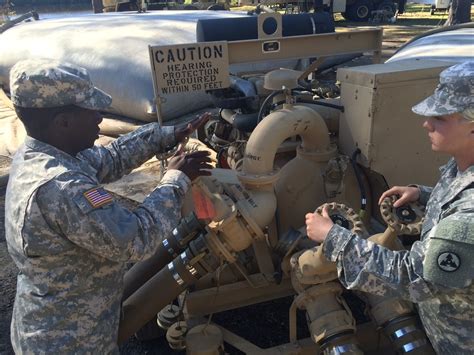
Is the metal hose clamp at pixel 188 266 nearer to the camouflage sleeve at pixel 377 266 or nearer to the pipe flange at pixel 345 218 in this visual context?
the pipe flange at pixel 345 218

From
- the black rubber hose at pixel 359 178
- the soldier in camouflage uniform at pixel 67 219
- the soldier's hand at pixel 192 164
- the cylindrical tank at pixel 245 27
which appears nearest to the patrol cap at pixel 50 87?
the soldier in camouflage uniform at pixel 67 219

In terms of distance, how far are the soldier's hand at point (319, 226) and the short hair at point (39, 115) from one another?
1.01 metres

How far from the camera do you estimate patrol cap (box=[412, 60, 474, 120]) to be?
1.48 m

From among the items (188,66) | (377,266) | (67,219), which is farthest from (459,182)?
(188,66)

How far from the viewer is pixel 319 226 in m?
1.80

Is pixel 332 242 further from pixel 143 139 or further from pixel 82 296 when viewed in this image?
pixel 143 139

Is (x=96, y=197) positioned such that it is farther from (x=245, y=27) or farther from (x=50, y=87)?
(x=245, y=27)

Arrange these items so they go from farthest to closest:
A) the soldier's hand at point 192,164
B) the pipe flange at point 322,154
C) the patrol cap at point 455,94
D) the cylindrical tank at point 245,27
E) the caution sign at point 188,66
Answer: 1. the cylindrical tank at point 245,27
2. the caution sign at point 188,66
3. the pipe flange at point 322,154
4. the soldier's hand at point 192,164
5. the patrol cap at point 455,94

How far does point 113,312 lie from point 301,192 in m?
1.28

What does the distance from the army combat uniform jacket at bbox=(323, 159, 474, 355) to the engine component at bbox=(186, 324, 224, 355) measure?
1.03 meters

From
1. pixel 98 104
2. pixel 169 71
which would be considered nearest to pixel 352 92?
pixel 169 71

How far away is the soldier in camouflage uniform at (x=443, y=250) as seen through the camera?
1394 millimetres

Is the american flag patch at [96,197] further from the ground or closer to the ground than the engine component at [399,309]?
further from the ground

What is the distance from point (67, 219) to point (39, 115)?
0.42 meters
